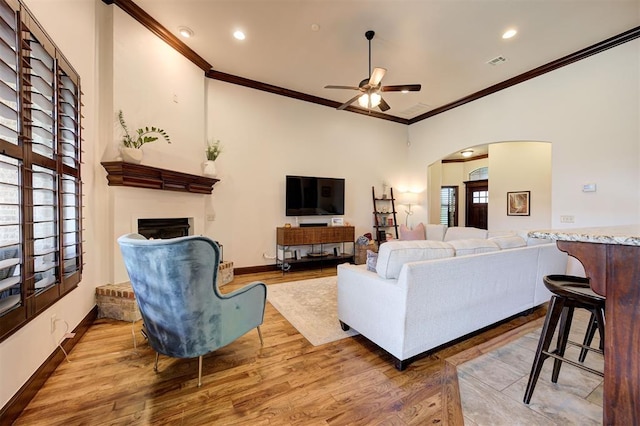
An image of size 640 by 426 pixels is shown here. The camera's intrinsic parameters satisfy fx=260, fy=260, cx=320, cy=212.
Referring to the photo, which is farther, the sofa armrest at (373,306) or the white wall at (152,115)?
the white wall at (152,115)

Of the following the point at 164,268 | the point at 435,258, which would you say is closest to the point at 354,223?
the point at 435,258

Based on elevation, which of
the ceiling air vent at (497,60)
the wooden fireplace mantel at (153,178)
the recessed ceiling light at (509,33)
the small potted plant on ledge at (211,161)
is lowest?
the wooden fireplace mantel at (153,178)

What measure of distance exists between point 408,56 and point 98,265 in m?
4.91

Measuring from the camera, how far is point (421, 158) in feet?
21.4

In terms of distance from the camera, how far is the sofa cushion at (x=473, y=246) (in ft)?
7.46

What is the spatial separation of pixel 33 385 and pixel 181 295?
109 cm

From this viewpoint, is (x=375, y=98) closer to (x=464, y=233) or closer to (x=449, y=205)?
(x=464, y=233)

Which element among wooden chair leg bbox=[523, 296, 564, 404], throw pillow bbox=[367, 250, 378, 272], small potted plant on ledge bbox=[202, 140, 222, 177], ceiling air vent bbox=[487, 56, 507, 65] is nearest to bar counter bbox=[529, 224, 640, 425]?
wooden chair leg bbox=[523, 296, 564, 404]

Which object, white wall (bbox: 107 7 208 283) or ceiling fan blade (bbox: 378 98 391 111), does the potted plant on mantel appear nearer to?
white wall (bbox: 107 7 208 283)

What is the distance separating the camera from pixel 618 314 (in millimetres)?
1156

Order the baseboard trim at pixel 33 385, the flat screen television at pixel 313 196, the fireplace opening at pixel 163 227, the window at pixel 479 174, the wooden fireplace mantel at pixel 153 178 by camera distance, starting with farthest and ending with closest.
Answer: the window at pixel 479 174 < the flat screen television at pixel 313 196 < the fireplace opening at pixel 163 227 < the wooden fireplace mantel at pixel 153 178 < the baseboard trim at pixel 33 385

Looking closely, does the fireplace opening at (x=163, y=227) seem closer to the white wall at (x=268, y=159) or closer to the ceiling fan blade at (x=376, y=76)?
the white wall at (x=268, y=159)

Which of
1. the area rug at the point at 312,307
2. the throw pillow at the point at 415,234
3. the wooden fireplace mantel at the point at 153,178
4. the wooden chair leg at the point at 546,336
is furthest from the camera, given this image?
the throw pillow at the point at 415,234

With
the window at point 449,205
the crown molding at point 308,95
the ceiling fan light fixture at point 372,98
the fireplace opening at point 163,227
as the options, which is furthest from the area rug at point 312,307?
the window at point 449,205
